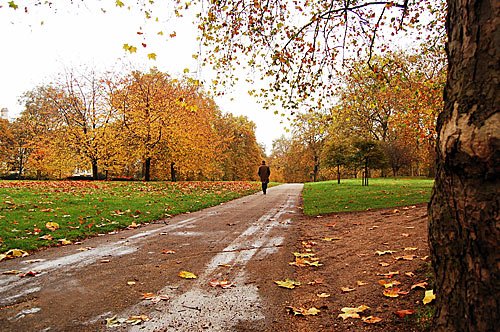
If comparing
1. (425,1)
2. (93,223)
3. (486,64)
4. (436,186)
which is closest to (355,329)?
(436,186)

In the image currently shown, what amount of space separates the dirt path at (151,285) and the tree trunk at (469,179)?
145 centimetres

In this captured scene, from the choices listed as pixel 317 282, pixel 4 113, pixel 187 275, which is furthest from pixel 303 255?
pixel 4 113

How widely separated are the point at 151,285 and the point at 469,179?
3.29 metres

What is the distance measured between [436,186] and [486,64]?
86 centimetres

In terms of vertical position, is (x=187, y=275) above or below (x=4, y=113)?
below

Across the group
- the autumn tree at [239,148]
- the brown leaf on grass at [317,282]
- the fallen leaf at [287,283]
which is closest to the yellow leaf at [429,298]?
the brown leaf on grass at [317,282]

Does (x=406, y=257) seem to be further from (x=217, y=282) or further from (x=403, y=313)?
(x=217, y=282)

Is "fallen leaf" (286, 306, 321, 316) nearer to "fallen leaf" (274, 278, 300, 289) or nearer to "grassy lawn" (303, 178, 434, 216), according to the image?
"fallen leaf" (274, 278, 300, 289)

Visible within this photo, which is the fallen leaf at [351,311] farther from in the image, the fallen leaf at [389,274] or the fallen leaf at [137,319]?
the fallen leaf at [137,319]

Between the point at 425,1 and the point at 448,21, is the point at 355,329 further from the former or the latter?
the point at 425,1

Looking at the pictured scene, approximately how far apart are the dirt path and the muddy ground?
12 millimetres

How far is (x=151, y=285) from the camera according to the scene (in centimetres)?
360

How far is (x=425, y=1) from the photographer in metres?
9.41

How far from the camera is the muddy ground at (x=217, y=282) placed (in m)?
2.77
